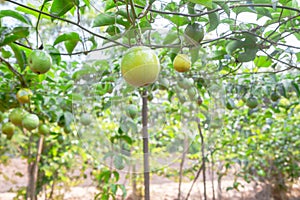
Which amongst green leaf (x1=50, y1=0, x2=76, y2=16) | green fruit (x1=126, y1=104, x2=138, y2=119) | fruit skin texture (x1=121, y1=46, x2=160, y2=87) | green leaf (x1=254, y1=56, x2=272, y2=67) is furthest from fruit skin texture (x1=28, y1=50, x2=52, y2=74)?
green leaf (x1=254, y1=56, x2=272, y2=67)

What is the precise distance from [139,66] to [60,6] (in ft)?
1.09

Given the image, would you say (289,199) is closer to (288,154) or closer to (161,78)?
(288,154)

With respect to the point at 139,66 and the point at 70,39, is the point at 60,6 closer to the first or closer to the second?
the point at 70,39

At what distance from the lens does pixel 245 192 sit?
172 inches

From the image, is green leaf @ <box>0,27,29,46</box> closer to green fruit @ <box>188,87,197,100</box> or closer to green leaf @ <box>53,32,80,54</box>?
green leaf @ <box>53,32,80,54</box>

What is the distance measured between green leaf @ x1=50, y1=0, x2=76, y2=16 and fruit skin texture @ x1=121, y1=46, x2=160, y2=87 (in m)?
0.29

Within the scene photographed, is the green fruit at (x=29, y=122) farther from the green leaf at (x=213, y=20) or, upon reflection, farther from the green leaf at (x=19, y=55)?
the green leaf at (x=213, y=20)

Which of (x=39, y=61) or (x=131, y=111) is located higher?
(x=39, y=61)

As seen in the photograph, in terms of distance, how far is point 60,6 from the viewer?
750mm

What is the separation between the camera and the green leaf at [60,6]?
74 centimetres

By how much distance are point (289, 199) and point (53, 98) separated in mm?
3482

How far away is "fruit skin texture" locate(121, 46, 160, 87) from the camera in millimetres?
520

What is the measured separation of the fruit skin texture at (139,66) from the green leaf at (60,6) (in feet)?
0.94

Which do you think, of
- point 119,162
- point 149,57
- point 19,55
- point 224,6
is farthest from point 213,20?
point 19,55
